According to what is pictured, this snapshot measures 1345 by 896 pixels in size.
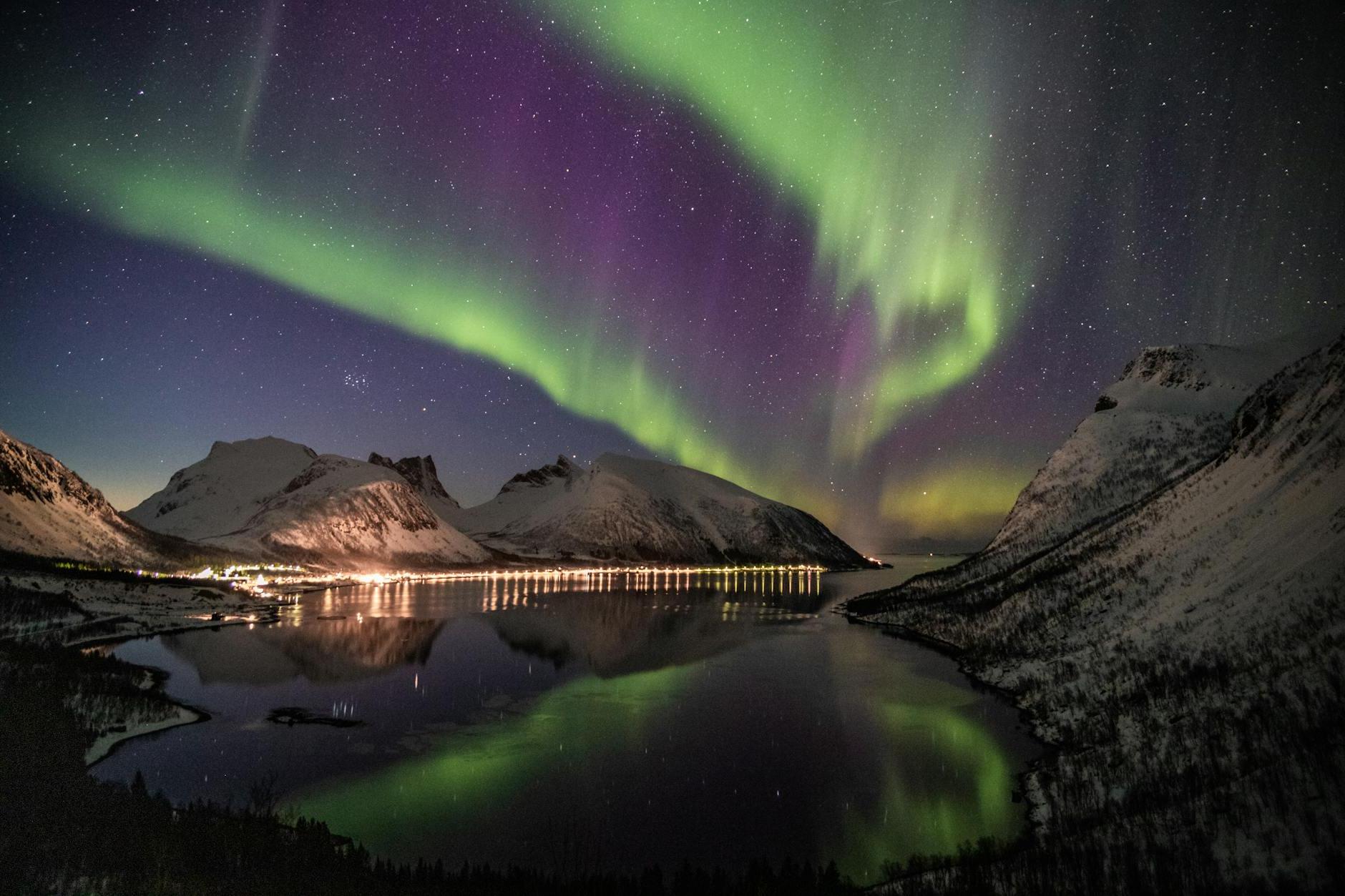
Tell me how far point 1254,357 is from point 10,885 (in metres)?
115


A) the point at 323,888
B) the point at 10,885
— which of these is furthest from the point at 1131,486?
the point at 10,885

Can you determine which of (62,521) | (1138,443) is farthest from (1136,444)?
(62,521)

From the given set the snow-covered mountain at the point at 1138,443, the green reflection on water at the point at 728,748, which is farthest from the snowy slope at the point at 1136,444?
the green reflection on water at the point at 728,748

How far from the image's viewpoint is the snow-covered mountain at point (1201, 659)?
14023 mm

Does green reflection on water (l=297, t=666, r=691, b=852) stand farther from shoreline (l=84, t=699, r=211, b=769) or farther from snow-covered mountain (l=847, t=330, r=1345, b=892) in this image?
snow-covered mountain (l=847, t=330, r=1345, b=892)

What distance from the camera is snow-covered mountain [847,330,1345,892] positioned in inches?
552

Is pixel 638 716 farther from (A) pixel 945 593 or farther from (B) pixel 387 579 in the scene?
(B) pixel 387 579

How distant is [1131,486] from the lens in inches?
2921

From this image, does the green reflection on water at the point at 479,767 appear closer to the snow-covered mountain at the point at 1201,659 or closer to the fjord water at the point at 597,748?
the fjord water at the point at 597,748

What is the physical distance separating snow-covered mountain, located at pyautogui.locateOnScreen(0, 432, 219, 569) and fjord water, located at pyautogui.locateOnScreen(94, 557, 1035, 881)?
245 feet

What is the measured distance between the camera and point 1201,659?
25.9 m

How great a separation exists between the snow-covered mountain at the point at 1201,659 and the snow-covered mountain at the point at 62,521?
12780cm

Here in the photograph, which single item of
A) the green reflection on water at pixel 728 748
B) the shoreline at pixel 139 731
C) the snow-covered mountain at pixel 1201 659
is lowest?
the green reflection on water at pixel 728 748

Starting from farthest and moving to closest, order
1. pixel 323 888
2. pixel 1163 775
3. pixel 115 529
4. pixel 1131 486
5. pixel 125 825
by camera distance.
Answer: pixel 115 529 → pixel 1131 486 → pixel 1163 775 → pixel 125 825 → pixel 323 888
